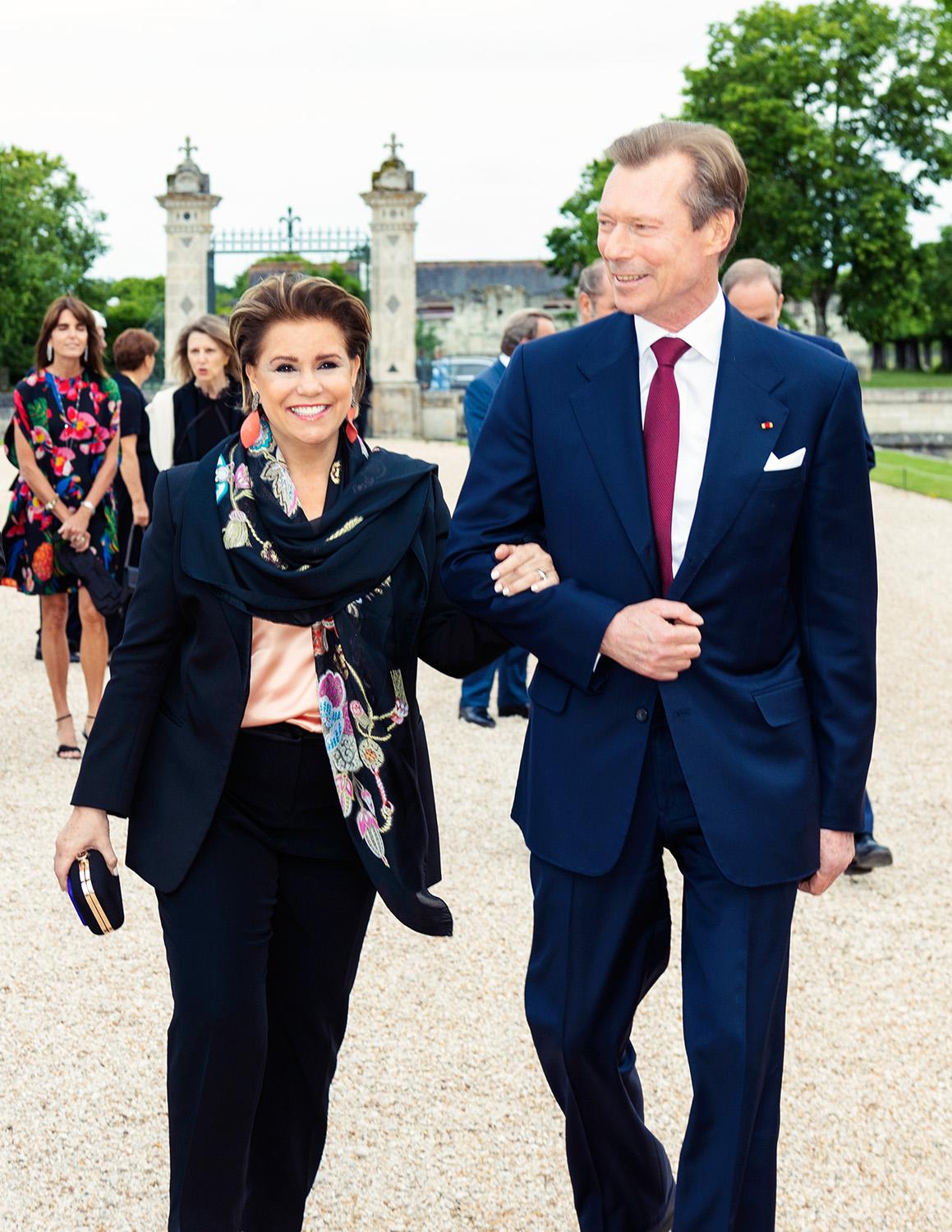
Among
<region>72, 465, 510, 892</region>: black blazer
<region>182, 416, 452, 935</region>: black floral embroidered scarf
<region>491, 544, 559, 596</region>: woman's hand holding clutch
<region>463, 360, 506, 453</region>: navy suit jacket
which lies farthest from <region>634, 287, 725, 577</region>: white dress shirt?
<region>463, 360, 506, 453</region>: navy suit jacket

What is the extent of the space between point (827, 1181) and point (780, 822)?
123 cm

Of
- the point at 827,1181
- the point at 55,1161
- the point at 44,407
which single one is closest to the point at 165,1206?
the point at 55,1161

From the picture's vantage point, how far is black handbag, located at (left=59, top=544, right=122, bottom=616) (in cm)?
786

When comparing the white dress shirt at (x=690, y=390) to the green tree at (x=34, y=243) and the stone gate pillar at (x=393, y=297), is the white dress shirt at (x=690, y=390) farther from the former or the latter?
the green tree at (x=34, y=243)

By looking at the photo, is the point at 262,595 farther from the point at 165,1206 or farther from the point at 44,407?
the point at 44,407

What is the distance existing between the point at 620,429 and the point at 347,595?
1.99 feet

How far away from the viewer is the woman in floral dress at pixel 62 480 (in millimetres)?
8000

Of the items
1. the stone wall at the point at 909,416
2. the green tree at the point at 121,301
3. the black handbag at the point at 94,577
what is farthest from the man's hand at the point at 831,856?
the green tree at the point at 121,301

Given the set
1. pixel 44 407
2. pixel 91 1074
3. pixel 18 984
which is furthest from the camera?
pixel 44 407

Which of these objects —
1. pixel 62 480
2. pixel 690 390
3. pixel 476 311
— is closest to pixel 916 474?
pixel 62 480

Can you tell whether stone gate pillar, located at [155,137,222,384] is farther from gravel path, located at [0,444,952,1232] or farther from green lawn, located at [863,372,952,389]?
gravel path, located at [0,444,952,1232]

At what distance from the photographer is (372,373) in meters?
37.1

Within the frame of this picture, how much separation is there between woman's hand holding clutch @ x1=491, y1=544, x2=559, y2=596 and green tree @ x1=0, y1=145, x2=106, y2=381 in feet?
165

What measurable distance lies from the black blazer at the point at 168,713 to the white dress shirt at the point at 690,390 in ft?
2.76
